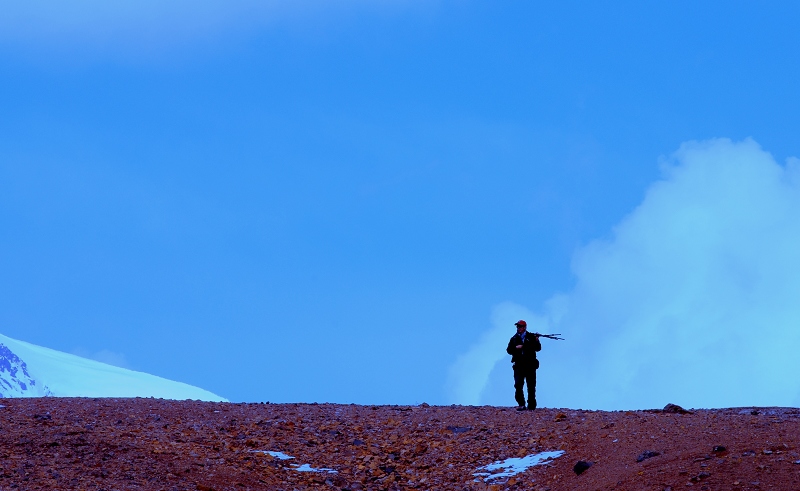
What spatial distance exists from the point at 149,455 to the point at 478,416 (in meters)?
7.78

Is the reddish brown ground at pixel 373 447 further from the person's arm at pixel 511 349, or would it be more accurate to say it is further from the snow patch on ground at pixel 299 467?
→ the person's arm at pixel 511 349

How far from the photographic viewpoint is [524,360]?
25859 mm

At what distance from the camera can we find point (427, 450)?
21.5m

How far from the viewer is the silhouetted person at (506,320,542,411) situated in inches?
1016

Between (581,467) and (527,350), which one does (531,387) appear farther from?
(581,467)

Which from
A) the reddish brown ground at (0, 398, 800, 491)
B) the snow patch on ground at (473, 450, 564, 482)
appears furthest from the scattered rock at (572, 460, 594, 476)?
the snow patch on ground at (473, 450, 564, 482)

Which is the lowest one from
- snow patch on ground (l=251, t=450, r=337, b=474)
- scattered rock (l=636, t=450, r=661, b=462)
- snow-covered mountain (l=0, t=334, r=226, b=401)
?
scattered rock (l=636, t=450, r=661, b=462)

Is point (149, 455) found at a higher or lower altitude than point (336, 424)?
lower

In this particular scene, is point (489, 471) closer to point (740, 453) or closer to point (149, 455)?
point (740, 453)

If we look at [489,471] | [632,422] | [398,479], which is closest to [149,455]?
[398,479]

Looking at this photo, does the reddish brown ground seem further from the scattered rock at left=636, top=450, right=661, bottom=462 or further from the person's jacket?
the person's jacket

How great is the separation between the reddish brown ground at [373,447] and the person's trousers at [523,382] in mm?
1166

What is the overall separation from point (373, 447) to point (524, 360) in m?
5.62

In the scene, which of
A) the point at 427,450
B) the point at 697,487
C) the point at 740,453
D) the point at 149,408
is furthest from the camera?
the point at 149,408
